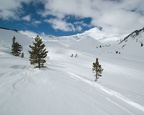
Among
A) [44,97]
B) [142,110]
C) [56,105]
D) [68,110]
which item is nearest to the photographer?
[68,110]

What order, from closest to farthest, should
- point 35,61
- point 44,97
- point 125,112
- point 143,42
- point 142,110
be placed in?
point 125,112 → point 44,97 → point 142,110 → point 35,61 → point 143,42

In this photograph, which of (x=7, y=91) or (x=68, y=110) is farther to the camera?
(x=7, y=91)

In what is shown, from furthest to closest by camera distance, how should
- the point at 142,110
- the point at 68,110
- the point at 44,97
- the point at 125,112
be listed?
the point at 142,110 → the point at 44,97 → the point at 125,112 → the point at 68,110

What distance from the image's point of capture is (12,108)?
8.17m

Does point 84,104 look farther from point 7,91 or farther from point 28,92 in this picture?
point 7,91

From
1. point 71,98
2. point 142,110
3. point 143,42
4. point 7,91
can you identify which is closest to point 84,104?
point 71,98

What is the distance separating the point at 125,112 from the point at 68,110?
5.09 metres

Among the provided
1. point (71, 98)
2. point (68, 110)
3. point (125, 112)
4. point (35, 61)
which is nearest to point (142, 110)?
point (125, 112)

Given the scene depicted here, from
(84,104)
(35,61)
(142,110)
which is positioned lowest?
(142,110)

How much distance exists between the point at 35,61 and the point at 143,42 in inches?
7540

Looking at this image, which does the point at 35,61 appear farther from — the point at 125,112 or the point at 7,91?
the point at 125,112

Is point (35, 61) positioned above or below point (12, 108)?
above

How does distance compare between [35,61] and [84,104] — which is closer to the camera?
[84,104]

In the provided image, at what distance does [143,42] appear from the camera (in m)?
177
